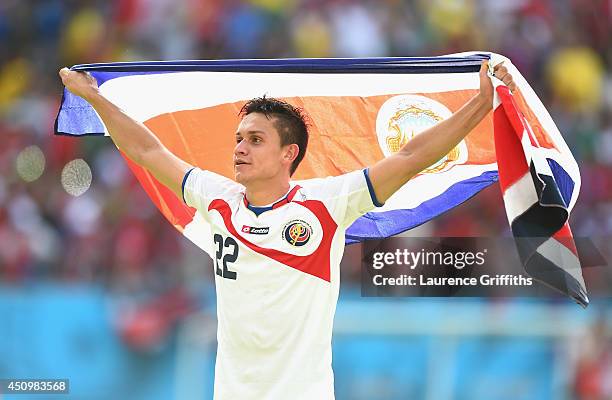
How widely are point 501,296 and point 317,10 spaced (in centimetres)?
557

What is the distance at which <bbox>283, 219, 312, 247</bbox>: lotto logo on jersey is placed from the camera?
480cm

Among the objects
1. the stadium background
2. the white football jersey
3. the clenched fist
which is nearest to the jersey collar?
the white football jersey

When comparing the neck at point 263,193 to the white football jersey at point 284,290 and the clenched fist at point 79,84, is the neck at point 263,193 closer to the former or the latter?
the white football jersey at point 284,290

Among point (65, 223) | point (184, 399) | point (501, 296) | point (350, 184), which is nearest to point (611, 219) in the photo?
point (501, 296)

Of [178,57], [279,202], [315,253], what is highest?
[178,57]

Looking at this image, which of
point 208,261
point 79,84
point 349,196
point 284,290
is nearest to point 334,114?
point 349,196

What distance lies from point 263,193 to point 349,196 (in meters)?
0.39

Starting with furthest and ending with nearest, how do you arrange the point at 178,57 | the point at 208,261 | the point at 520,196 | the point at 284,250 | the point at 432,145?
the point at 178,57
the point at 208,261
the point at 520,196
the point at 284,250
the point at 432,145

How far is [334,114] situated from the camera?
6.05 metres

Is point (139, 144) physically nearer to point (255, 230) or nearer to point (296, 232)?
point (255, 230)

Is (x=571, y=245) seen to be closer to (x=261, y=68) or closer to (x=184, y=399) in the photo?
(x=261, y=68)

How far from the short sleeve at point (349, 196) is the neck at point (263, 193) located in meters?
0.18

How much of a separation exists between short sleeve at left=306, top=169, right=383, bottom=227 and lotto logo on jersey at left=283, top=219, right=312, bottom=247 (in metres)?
0.14

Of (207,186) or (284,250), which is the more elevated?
(207,186)
